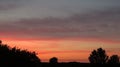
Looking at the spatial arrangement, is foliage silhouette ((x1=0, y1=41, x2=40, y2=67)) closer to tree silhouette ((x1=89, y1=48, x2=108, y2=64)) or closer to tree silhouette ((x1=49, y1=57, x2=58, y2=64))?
tree silhouette ((x1=49, y1=57, x2=58, y2=64))

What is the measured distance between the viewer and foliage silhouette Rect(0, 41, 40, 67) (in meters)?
53.9

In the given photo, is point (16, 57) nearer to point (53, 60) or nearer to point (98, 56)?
point (53, 60)

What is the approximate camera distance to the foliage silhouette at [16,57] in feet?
177

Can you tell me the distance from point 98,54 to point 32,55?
61357 mm

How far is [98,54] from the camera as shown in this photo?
399ft

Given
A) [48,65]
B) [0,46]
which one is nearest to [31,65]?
[0,46]

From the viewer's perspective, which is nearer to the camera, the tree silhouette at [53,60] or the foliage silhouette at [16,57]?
the foliage silhouette at [16,57]

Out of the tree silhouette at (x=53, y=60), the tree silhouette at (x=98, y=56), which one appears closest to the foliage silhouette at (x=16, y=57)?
the tree silhouette at (x=53, y=60)

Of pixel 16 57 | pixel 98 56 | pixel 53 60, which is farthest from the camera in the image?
pixel 98 56

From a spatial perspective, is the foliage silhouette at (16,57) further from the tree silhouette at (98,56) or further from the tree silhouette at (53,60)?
the tree silhouette at (98,56)

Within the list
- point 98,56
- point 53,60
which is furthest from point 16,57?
point 98,56

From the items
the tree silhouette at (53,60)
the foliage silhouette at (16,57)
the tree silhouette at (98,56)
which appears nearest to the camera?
the foliage silhouette at (16,57)

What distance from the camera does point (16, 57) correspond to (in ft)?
182

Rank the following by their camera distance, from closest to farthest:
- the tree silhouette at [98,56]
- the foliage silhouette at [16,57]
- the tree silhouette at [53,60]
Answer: the foliage silhouette at [16,57], the tree silhouette at [53,60], the tree silhouette at [98,56]
